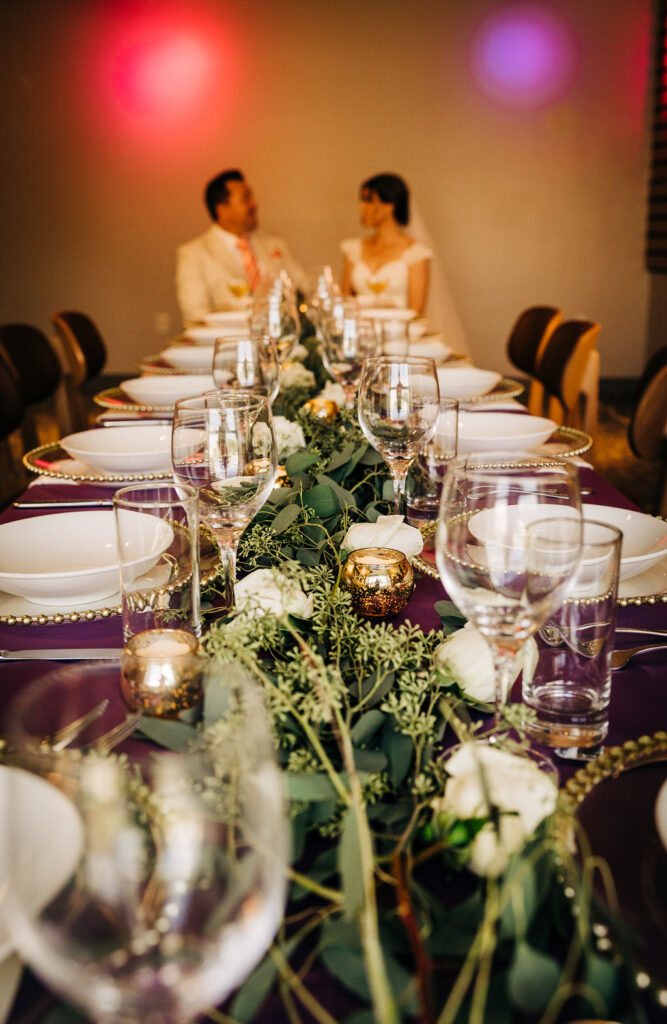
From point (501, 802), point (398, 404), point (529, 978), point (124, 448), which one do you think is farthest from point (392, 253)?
point (529, 978)

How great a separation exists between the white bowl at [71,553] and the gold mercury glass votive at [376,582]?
0.20 metres

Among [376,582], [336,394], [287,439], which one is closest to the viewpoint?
[376,582]

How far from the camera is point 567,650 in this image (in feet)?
2.67

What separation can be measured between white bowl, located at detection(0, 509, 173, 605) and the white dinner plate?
1.54 ft

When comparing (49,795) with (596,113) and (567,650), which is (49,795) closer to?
(567,650)

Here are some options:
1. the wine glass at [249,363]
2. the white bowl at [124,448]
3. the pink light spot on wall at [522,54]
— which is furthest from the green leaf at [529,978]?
the pink light spot on wall at [522,54]

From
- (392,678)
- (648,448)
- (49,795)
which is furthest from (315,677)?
(648,448)

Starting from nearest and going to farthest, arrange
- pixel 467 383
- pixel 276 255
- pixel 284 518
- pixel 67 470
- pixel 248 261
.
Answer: pixel 284 518 < pixel 67 470 < pixel 467 383 < pixel 276 255 < pixel 248 261

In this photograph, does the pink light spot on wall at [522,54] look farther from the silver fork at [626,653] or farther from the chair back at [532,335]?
the silver fork at [626,653]

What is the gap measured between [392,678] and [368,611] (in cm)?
22

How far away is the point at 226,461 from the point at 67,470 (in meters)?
0.66

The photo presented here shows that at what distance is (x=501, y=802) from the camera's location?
0.54m

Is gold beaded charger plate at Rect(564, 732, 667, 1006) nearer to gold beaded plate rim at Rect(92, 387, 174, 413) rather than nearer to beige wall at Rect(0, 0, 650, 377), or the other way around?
gold beaded plate rim at Rect(92, 387, 174, 413)

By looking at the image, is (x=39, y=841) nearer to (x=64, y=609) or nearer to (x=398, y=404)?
(x=64, y=609)
